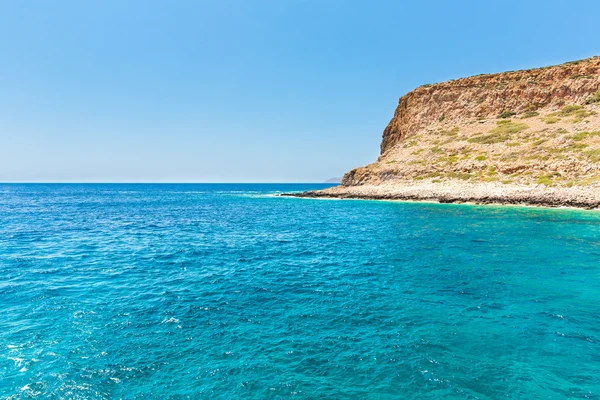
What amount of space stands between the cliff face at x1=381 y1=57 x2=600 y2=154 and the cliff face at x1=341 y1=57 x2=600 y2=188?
0.67 ft

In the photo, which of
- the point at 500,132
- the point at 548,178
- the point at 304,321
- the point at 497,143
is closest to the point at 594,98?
the point at 500,132

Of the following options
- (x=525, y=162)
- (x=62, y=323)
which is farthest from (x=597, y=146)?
(x=62, y=323)

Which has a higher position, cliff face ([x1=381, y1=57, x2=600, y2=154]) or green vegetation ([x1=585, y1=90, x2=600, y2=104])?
cliff face ([x1=381, y1=57, x2=600, y2=154])

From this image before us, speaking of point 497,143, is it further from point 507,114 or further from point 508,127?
point 507,114

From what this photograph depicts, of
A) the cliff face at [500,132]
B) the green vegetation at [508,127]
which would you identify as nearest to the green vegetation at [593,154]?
the cliff face at [500,132]

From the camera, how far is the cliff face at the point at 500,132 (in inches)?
2329

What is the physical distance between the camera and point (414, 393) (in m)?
8.20

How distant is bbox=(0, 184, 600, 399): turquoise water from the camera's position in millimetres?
Result: 8719

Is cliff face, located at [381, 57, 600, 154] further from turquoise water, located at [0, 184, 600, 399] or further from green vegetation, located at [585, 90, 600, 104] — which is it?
turquoise water, located at [0, 184, 600, 399]

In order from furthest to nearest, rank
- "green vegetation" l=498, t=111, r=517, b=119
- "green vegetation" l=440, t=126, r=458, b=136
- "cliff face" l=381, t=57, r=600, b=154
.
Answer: "green vegetation" l=440, t=126, r=458, b=136 < "green vegetation" l=498, t=111, r=517, b=119 < "cliff face" l=381, t=57, r=600, b=154

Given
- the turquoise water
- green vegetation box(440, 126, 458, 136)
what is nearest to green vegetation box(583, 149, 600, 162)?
green vegetation box(440, 126, 458, 136)

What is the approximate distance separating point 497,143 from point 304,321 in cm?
7698

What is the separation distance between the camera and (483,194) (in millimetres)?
56312

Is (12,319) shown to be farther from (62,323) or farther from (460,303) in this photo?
(460,303)
